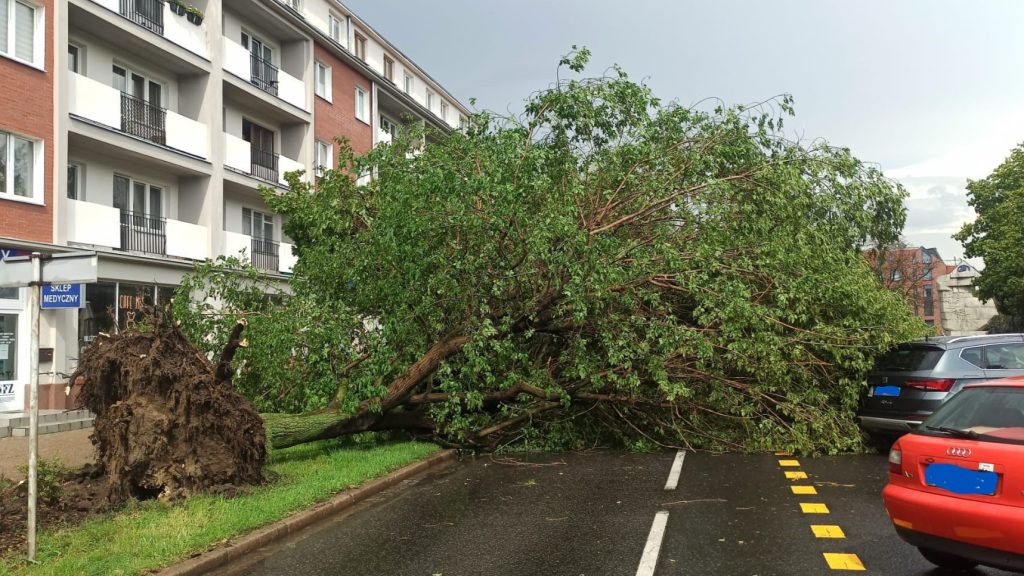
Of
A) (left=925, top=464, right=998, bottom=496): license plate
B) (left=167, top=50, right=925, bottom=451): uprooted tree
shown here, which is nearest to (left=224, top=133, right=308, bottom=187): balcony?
(left=167, top=50, right=925, bottom=451): uprooted tree

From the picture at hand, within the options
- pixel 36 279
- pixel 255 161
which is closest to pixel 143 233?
pixel 255 161

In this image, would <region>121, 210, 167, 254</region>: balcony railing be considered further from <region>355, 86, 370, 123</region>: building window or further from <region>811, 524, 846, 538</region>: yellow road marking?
<region>811, 524, 846, 538</region>: yellow road marking

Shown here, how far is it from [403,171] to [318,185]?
3391mm

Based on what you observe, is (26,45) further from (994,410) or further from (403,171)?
(994,410)

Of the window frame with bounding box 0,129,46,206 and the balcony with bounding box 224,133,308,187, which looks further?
the balcony with bounding box 224,133,308,187

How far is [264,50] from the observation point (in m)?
27.7

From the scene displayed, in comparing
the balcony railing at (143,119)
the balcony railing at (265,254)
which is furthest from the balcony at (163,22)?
the balcony railing at (265,254)

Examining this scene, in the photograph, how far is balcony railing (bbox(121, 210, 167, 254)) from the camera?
20.1m

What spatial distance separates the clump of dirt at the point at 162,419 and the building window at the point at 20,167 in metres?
10.5

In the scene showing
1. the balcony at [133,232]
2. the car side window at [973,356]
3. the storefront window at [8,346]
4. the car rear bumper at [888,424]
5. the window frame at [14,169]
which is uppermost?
the window frame at [14,169]

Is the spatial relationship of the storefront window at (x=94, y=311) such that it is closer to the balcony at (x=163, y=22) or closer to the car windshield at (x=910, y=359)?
the balcony at (x=163, y=22)

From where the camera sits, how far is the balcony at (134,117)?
18.3 m

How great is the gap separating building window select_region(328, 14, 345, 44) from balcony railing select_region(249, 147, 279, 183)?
765cm

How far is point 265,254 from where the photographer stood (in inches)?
1021
